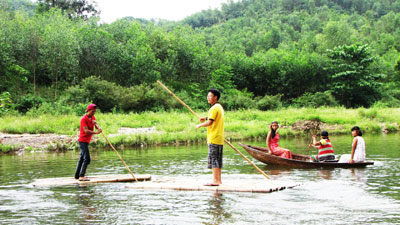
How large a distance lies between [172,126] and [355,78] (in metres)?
28.1

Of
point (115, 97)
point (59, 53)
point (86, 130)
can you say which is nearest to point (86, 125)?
point (86, 130)

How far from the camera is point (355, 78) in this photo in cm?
4666

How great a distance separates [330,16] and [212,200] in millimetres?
123784

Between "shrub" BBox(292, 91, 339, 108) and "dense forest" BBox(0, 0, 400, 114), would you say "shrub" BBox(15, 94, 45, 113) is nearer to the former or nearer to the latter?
"dense forest" BBox(0, 0, 400, 114)

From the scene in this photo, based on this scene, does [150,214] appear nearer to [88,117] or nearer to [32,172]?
[88,117]

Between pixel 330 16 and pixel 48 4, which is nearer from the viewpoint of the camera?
pixel 48 4

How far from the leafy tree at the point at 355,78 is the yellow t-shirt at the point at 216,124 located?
40.1 meters

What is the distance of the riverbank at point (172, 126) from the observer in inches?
876

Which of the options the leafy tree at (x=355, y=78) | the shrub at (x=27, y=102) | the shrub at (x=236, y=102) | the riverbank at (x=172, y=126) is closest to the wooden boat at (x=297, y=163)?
the riverbank at (x=172, y=126)

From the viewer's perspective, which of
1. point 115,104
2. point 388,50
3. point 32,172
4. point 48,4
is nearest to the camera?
point 32,172

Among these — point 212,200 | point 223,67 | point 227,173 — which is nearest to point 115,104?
point 223,67

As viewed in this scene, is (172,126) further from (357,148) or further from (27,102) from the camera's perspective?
(357,148)

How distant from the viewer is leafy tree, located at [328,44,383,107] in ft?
152

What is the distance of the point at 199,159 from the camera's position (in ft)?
52.4
